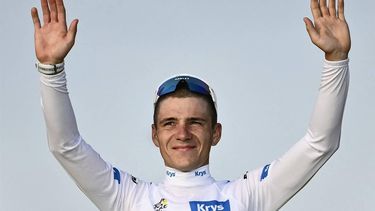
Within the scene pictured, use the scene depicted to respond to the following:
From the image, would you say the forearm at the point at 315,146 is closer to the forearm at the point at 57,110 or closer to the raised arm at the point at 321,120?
the raised arm at the point at 321,120

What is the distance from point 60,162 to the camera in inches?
343

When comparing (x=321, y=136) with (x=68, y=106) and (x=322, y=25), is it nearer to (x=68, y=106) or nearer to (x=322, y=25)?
(x=322, y=25)

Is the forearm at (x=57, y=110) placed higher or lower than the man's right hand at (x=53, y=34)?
lower

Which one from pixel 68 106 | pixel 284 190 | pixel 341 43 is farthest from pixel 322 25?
pixel 68 106

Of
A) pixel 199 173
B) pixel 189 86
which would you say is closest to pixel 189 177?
pixel 199 173

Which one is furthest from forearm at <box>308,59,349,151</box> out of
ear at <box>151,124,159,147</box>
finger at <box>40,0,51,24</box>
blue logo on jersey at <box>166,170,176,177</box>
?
finger at <box>40,0,51,24</box>

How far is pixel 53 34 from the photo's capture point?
331 inches

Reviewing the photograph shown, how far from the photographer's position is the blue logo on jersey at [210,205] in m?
8.73

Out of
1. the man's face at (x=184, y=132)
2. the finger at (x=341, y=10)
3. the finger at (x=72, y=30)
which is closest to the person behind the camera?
the finger at (x=72, y=30)

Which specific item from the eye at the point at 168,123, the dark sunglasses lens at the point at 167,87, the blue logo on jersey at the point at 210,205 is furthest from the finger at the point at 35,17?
the blue logo on jersey at the point at 210,205

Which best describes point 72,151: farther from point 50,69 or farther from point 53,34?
point 53,34

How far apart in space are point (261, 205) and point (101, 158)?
5.78 ft

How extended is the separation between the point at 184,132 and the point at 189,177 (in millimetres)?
591

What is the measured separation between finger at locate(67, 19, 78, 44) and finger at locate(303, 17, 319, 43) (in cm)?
230
